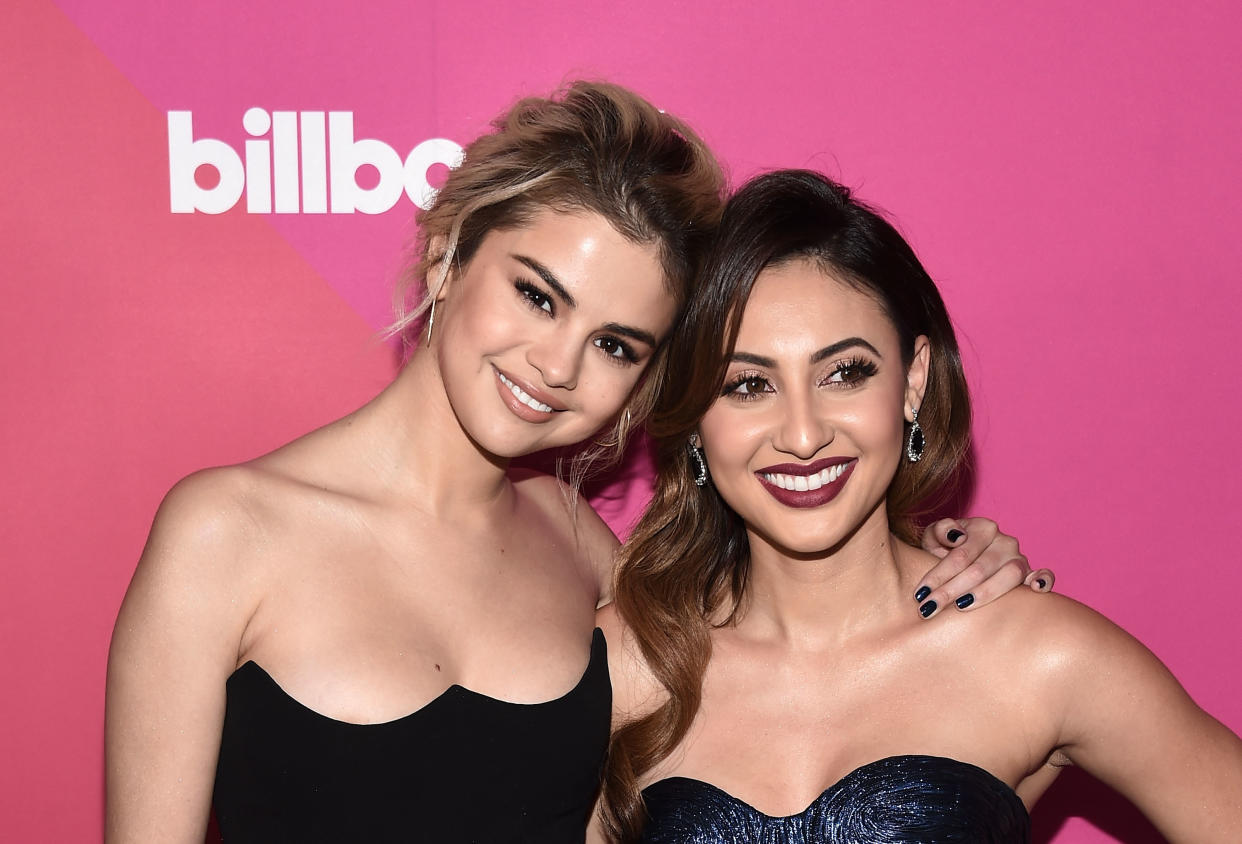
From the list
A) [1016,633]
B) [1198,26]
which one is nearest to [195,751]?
[1016,633]

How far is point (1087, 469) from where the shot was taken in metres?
2.68

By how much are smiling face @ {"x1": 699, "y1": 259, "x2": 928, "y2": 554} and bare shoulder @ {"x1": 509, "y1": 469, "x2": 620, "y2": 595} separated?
0.48 metres

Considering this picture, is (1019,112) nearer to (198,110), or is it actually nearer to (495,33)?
(495,33)

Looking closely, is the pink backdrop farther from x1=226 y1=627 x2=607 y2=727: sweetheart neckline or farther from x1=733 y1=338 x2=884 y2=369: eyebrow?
x1=226 y1=627 x2=607 y2=727: sweetheart neckline

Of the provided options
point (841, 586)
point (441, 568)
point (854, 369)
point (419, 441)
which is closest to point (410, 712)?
point (441, 568)

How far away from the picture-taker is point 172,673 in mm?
1852

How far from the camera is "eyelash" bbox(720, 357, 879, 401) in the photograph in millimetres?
2086

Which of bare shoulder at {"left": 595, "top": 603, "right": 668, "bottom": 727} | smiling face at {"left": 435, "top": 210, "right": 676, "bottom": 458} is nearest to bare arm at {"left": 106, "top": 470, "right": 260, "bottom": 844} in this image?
smiling face at {"left": 435, "top": 210, "right": 676, "bottom": 458}

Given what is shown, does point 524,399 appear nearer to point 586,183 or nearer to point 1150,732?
point 586,183

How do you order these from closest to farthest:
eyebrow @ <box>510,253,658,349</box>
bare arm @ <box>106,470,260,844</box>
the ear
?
bare arm @ <box>106,470,260,844</box> → eyebrow @ <box>510,253,658,349</box> → the ear

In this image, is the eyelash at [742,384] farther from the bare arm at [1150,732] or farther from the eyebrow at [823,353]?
the bare arm at [1150,732]

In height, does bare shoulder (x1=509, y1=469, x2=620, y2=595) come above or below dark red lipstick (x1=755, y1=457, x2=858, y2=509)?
below

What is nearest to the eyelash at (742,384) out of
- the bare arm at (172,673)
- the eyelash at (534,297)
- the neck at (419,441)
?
the eyelash at (534,297)

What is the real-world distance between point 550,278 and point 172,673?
0.87 meters
